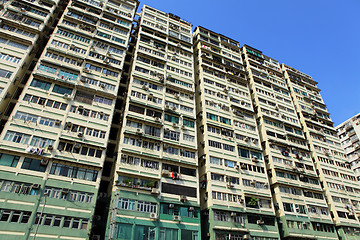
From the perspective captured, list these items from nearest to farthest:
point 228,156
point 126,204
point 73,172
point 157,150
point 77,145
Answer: point 73,172
point 126,204
point 77,145
point 157,150
point 228,156

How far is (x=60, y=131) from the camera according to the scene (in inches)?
1122

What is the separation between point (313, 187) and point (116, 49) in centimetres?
4047

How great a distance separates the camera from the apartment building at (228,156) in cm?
3212

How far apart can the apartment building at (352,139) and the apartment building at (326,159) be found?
12.5 metres

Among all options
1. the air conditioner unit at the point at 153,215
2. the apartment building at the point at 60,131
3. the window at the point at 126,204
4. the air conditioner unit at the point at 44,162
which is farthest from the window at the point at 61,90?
the air conditioner unit at the point at 153,215

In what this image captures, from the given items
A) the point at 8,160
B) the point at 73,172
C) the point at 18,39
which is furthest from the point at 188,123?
the point at 18,39

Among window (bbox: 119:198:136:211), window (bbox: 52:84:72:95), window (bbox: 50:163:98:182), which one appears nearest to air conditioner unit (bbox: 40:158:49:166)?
window (bbox: 50:163:98:182)

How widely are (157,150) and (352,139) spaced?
2335 inches

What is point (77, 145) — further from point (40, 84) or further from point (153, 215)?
point (153, 215)

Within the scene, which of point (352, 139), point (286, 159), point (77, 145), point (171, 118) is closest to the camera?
point (77, 145)

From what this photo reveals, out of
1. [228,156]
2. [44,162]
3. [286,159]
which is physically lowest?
[44,162]

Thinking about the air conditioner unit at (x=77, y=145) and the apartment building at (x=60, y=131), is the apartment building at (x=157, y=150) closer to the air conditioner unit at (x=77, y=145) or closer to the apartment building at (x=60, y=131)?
the apartment building at (x=60, y=131)

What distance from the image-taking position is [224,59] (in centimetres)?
5241

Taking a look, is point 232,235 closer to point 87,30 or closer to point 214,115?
point 214,115
